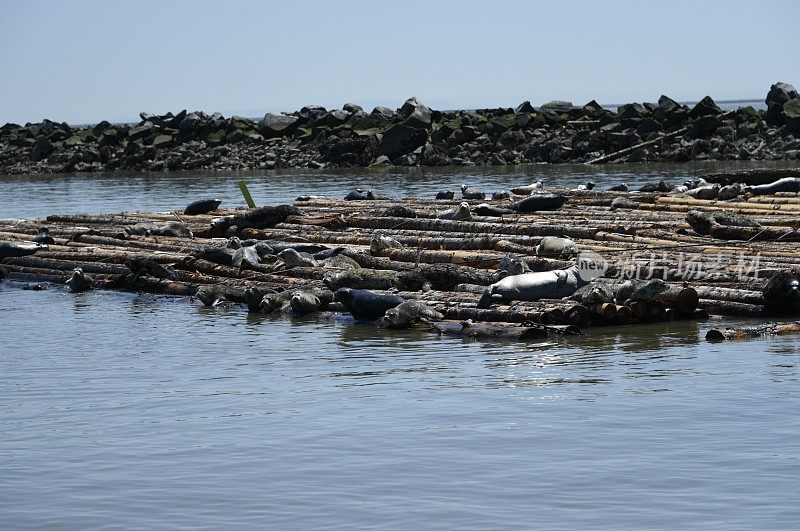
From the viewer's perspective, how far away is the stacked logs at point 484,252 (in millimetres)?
13734

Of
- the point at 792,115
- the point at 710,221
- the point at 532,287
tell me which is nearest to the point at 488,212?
the point at 710,221

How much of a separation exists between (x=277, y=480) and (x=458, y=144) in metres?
44.3

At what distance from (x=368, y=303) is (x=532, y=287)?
2000 millimetres

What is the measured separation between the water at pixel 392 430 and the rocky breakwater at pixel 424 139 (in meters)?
34.4

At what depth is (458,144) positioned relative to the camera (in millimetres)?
51938

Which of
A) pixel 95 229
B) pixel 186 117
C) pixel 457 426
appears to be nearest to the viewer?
pixel 457 426

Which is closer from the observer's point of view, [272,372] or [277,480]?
[277,480]

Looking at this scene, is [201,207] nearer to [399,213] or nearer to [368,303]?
[399,213]

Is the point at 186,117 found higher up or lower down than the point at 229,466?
higher up

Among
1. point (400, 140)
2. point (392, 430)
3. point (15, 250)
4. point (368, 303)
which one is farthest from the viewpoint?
point (400, 140)

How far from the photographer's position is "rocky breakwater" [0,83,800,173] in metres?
47.7

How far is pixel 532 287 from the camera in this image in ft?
46.2

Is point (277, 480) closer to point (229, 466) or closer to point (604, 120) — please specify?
point (229, 466)

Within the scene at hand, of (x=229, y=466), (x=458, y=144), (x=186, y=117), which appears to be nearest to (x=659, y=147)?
(x=458, y=144)
